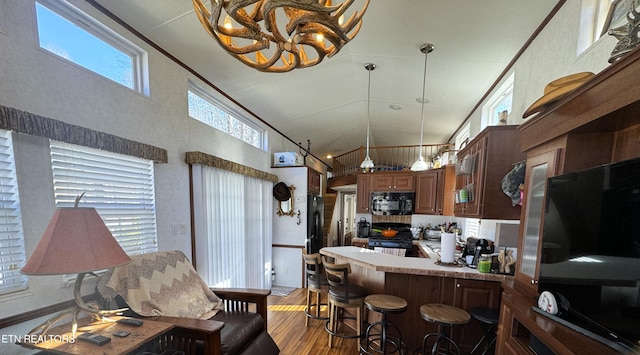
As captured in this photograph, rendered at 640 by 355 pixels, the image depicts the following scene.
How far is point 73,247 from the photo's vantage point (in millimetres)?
1079

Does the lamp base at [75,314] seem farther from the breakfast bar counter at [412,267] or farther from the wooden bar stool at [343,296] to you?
the breakfast bar counter at [412,267]

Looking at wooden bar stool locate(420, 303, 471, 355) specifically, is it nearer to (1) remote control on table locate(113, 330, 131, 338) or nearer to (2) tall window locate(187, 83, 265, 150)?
(1) remote control on table locate(113, 330, 131, 338)

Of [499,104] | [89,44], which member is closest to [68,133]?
[89,44]

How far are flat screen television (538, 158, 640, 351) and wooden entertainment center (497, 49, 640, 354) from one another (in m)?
0.10

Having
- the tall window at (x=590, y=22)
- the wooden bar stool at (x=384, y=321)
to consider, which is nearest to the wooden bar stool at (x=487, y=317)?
the wooden bar stool at (x=384, y=321)

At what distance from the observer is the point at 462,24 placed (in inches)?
76.4

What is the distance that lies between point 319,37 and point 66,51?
1727 millimetres

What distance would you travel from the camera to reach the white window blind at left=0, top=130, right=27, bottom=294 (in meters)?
1.21

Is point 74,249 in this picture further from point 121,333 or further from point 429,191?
point 429,191

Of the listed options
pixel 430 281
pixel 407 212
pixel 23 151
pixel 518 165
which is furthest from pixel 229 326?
pixel 407 212

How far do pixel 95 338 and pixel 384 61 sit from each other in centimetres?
330

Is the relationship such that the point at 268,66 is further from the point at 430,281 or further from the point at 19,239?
the point at 430,281

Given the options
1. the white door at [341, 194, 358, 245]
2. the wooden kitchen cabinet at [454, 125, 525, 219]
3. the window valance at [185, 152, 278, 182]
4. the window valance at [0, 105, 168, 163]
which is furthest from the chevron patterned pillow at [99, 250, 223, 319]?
the white door at [341, 194, 358, 245]

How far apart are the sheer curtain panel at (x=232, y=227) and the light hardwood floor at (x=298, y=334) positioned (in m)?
0.67
